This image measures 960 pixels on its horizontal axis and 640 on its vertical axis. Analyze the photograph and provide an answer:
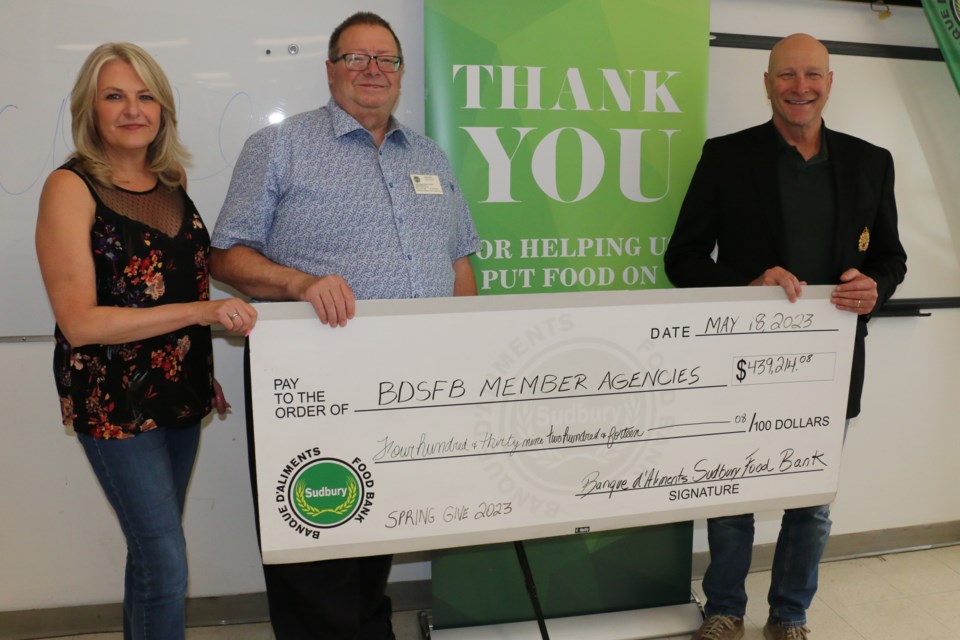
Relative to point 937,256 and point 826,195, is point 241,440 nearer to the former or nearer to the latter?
point 826,195

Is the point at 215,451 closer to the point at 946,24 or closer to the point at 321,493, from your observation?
the point at 321,493

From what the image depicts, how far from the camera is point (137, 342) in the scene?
1665 millimetres


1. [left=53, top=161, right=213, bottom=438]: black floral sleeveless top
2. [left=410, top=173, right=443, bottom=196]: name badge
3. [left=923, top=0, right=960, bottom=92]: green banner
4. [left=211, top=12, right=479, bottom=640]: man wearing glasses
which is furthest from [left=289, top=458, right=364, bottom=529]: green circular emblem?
[left=923, top=0, right=960, bottom=92]: green banner

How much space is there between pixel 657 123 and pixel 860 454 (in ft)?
5.68

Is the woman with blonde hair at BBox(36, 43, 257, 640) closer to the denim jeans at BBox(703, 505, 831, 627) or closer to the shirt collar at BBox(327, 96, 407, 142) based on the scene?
the shirt collar at BBox(327, 96, 407, 142)

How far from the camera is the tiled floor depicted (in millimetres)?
2572

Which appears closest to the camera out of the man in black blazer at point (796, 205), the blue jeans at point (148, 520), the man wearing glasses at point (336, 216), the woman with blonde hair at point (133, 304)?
the woman with blonde hair at point (133, 304)

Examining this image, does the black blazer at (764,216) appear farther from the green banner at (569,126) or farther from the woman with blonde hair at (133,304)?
the woman with blonde hair at (133,304)

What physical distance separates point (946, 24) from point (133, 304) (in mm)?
2837

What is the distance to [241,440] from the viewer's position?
2.55m

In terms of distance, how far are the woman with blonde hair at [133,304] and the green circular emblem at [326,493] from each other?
0.34m

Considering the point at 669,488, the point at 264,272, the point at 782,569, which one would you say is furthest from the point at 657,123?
the point at 782,569

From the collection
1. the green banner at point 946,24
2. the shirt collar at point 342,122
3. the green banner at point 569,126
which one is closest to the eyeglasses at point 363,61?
the shirt collar at point 342,122

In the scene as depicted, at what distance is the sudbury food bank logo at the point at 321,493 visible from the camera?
163 centimetres
